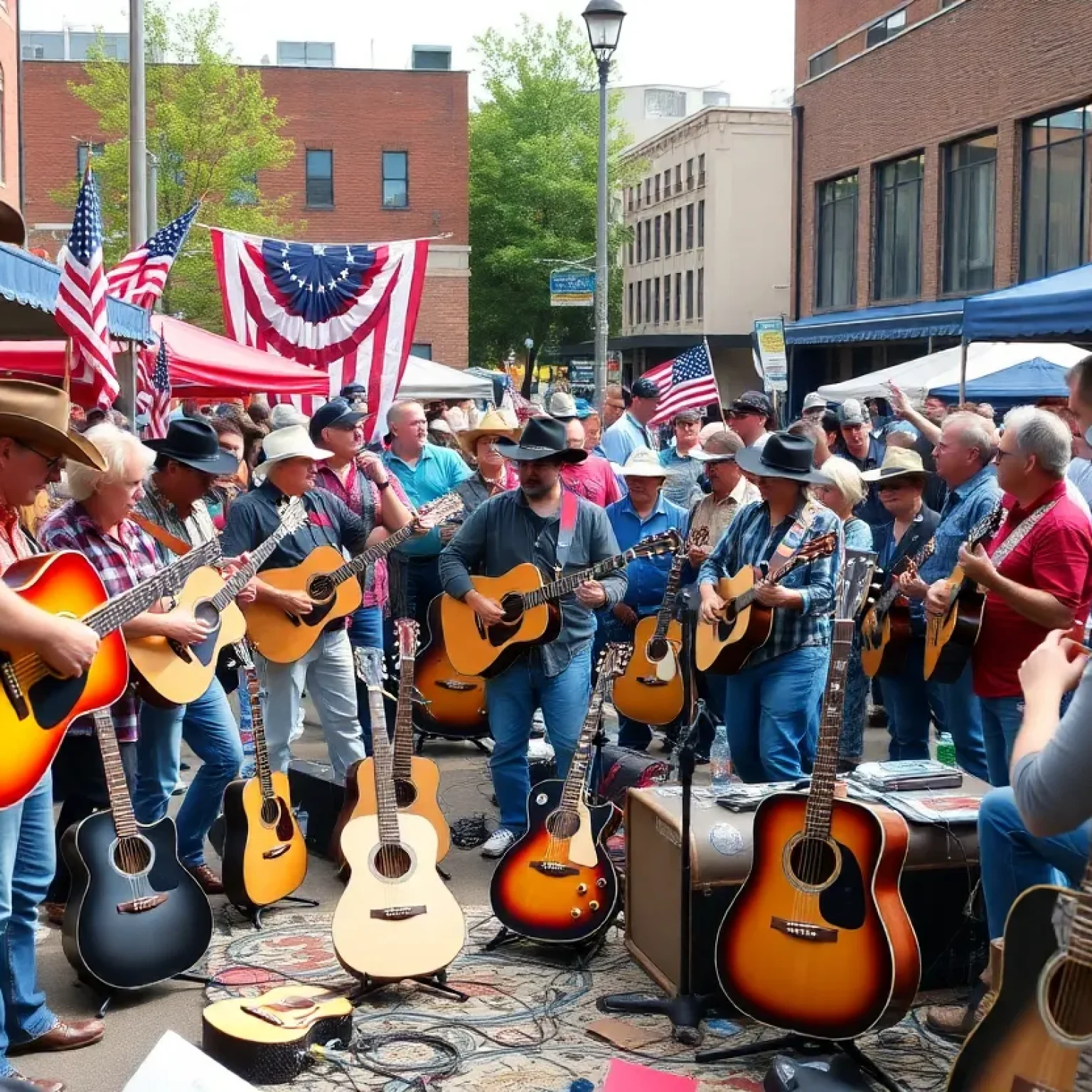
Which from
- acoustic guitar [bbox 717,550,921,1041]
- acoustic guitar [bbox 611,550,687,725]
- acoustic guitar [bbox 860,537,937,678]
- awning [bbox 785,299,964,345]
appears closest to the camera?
acoustic guitar [bbox 717,550,921,1041]

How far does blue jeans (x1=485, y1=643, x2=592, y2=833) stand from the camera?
709 cm

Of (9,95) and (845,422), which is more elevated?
(9,95)

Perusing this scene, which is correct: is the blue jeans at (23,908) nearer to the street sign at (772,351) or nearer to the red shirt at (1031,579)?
the red shirt at (1031,579)

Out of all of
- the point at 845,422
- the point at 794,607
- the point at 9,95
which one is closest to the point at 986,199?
the point at 845,422

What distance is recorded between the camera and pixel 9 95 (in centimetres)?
3309

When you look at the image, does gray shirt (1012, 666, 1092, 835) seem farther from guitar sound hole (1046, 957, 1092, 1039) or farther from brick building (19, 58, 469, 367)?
brick building (19, 58, 469, 367)

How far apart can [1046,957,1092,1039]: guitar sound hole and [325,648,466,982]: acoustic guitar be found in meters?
2.87

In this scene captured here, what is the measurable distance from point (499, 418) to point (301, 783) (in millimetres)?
3482

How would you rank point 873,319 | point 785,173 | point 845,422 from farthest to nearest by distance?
point 785,173 < point 873,319 < point 845,422

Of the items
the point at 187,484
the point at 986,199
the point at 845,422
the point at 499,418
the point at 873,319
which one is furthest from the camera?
the point at 873,319

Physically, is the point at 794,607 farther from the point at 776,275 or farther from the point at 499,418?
the point at 776,275

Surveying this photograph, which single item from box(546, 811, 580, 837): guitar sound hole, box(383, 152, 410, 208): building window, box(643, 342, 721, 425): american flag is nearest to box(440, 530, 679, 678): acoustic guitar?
box(546, 811, 580, 837): guitar sound hole

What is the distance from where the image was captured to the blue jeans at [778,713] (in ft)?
21.5

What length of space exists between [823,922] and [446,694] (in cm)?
480
